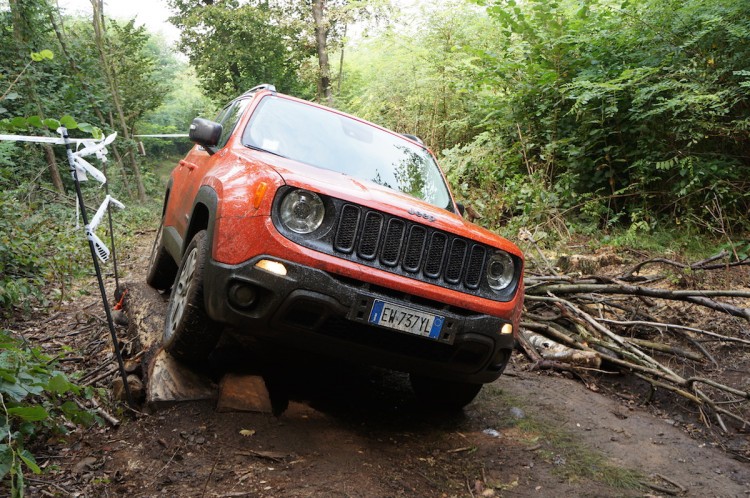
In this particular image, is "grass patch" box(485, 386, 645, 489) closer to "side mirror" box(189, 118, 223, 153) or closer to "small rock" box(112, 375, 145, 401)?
"small rock" box(112, 375, 145, 401)

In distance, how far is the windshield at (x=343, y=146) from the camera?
396 centimetres

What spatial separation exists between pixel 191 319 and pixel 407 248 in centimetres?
125

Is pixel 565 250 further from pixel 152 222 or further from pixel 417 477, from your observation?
pixel 152 222

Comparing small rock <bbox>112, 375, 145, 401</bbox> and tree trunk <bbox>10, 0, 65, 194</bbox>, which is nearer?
small rock <bbox>112, 375, 145, 401</bbox>

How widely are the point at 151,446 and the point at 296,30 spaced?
20.2m

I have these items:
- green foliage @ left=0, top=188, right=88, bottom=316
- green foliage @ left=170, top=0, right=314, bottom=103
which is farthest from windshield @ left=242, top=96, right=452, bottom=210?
green foliage @ left=170, top=0, right=314, bottom=103

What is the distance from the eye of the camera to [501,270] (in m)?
3.44

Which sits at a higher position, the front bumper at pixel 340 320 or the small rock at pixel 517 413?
the front bumper at pixel 340 320

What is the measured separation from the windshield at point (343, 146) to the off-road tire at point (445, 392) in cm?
127

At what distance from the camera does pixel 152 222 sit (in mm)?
16141

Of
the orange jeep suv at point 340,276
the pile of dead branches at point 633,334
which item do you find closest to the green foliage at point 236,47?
the pile of dead branches at point 633,334

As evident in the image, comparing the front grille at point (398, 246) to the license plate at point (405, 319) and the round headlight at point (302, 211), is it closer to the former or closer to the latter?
the round headlight at point (302, 211)

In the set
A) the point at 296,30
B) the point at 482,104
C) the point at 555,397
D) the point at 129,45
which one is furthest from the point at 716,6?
the point at 129,45

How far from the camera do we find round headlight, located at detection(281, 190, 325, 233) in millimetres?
2947
